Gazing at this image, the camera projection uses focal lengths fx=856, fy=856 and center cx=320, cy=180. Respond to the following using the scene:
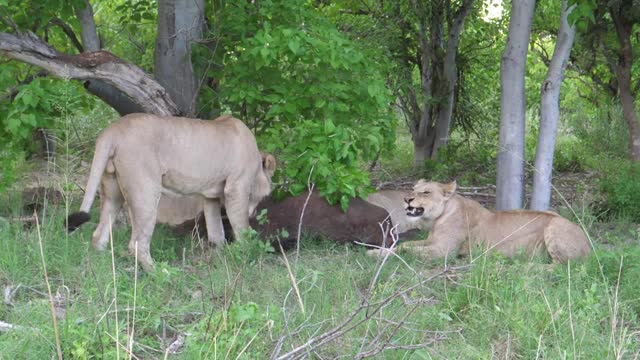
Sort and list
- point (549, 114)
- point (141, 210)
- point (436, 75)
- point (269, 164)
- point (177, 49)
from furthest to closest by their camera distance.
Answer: point (436, 75), point (177, 49), point (549, 114), point (269, 164), point (141, 210)

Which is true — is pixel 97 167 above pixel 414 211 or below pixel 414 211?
above

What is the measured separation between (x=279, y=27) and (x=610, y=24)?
559 cm

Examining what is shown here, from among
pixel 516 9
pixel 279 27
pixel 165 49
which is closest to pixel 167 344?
pixel 279 27

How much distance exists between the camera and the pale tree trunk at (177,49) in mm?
8266

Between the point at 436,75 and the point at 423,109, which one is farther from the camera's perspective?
the point at 423,109

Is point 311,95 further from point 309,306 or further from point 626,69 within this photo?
point 626,69

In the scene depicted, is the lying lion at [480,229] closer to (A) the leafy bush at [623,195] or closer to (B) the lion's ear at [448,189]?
(B) the lion's ear at [448,189]

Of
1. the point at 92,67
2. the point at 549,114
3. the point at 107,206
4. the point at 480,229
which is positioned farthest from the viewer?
the point at 549,114

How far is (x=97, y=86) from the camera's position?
26.6 feet

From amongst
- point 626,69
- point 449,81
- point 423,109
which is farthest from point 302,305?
point 423,109

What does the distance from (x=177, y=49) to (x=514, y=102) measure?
3.26m

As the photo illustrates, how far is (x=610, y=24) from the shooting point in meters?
10.9

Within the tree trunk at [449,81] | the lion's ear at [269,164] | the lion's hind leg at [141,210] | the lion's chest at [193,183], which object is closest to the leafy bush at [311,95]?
the lion's ear at [269,164]

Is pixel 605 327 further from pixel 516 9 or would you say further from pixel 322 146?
pixel 516 9
